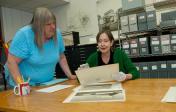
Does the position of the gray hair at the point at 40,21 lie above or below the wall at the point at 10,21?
below

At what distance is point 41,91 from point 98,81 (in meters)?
0.38

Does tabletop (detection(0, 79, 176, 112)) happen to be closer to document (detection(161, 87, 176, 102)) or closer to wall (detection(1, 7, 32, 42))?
document (detection(161, 87, 176, 102))

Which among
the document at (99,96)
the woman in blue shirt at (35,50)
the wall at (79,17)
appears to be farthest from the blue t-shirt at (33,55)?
the wall at (79,17)

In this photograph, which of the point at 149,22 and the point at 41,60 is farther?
the point at 149,22

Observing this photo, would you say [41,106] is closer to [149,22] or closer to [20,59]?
[20,59]

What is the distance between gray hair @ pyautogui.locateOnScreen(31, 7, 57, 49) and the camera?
1478 mm

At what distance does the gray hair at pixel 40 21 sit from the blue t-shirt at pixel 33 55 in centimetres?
4

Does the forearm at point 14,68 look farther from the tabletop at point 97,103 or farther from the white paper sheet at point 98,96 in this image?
the white paper sheet at point 98,96

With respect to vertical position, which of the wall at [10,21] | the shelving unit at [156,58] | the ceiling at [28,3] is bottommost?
the shelving unit at [156,58]

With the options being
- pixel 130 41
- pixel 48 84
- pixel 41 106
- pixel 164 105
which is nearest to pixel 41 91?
pixel 48 84

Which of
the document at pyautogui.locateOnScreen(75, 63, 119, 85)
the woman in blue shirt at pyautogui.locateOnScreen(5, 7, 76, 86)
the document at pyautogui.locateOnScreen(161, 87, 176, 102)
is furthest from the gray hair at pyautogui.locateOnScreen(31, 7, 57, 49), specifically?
the document at pyautogui.locateOnScreen(161, 87, 176, 102)

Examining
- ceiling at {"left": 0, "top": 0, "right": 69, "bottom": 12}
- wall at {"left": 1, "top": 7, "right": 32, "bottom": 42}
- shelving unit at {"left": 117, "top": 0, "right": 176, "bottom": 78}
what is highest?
ceiling at {"left": 0, "top": 0, "right": 69, "bottom": 12}

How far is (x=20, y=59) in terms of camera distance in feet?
4.92

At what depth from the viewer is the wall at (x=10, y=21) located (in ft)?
12.3
